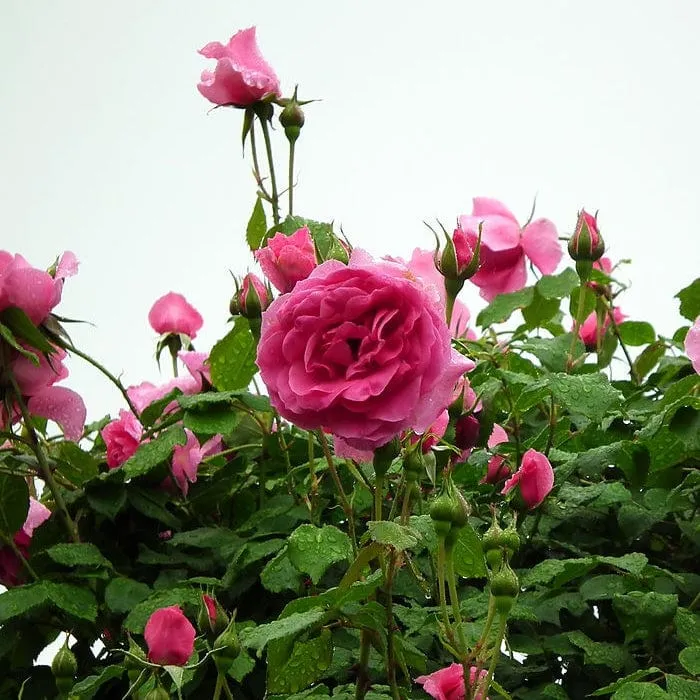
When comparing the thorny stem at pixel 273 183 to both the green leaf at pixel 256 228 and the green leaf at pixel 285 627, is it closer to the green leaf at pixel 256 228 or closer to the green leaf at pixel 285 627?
the green leaf at pixel 256 228

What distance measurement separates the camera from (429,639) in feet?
3.04

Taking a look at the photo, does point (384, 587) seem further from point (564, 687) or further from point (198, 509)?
point (198, 509)

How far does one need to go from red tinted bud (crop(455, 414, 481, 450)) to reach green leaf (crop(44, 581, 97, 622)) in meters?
0.33

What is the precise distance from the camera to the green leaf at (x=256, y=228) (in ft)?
3.17

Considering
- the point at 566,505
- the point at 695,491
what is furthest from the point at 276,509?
the point at 695,491

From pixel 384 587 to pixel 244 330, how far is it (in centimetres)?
29

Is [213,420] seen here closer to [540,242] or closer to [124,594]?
[124,594]

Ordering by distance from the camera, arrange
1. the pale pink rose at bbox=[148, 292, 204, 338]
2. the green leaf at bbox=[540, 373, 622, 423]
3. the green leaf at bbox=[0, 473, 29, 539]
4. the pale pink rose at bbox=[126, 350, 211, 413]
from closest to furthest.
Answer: the green leaf at bbox=[540, 373, 622, 423]
the green leaf at bbox=[0, 473, 29, 539]
the pale pink rose at bbox=[126, 350, 211, 413]
the pale pink rose at bbox=[148, 292, 204, 338]

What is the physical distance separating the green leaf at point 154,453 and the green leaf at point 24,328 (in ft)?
0.52

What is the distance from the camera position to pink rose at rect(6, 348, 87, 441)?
3.10 feet

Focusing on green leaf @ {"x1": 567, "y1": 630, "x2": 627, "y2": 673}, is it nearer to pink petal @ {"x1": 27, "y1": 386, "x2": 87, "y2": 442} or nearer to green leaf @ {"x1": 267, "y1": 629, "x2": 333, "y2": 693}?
green leaf @ {"x1": 267, "y1": 629, "x2": 333, "y2": 693}

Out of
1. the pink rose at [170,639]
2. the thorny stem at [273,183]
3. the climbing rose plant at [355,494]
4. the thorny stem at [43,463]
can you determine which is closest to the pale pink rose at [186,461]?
the climbing rose plant at [355,494]

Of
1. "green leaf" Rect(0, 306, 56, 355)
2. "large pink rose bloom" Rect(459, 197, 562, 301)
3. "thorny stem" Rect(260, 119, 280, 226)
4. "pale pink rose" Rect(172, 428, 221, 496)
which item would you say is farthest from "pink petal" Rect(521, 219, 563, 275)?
"green leaf" Rect(0, 306, 56, 355)

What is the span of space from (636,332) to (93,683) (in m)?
0.76
